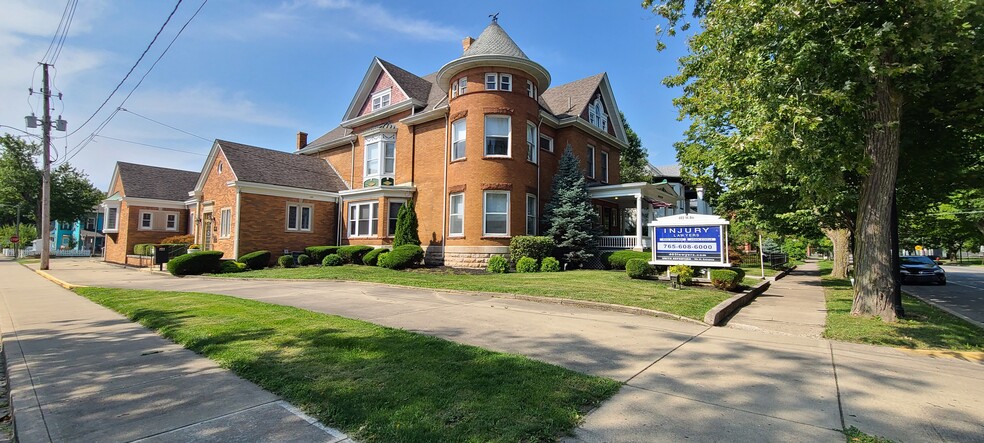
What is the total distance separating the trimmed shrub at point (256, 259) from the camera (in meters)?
21.3

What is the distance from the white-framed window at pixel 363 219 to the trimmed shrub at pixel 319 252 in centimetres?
173

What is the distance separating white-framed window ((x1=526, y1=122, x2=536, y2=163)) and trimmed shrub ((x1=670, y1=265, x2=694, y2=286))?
9309 mm

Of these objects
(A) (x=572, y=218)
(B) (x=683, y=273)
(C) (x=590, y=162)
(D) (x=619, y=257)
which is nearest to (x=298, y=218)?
(A) (x=572, y=218)

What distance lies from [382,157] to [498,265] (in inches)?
398

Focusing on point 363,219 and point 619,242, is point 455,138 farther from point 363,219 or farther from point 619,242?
point 619,242

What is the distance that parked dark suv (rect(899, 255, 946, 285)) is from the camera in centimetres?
2078

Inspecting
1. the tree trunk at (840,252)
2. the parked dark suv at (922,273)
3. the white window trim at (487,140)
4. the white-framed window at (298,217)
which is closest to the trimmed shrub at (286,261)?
the white-framed window at (298,217)

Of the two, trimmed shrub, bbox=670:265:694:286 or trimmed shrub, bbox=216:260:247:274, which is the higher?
trimmed shrub, bbox=670:265:694:286

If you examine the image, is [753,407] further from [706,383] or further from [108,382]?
[108,382]

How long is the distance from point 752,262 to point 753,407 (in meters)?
35.4

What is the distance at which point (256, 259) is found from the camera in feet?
71.1

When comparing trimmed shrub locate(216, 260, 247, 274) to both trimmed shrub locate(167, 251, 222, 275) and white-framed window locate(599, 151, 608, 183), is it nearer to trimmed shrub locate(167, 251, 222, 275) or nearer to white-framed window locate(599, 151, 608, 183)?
trimmed shrub locate(167, 251, 222, 275)

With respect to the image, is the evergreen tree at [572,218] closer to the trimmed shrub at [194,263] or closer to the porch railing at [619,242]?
the porch railing at [619,242]

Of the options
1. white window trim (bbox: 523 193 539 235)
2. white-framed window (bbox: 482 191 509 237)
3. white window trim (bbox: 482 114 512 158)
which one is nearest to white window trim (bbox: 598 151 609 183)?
white window trim (bbox: 523 193 539 235)
